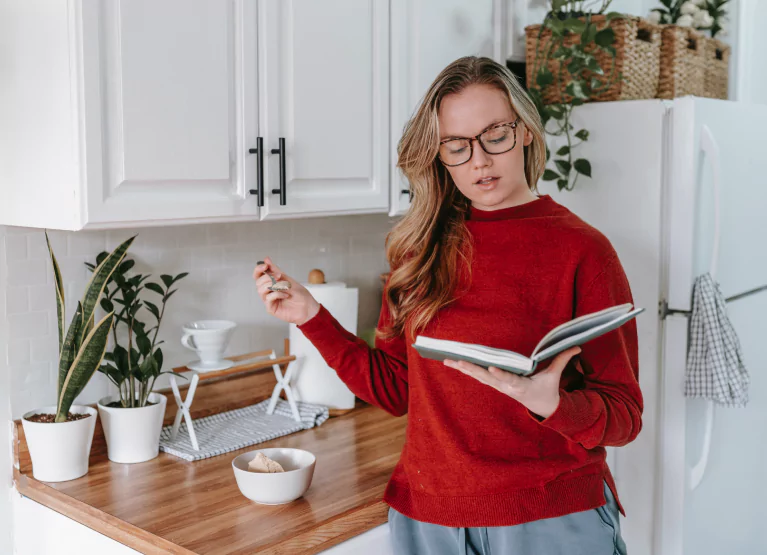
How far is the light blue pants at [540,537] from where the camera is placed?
143cm

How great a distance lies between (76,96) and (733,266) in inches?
72.8

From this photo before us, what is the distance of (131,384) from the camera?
72.4 inches

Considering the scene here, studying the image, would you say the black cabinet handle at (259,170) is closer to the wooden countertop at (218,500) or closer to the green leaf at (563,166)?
the wooden countertop at (218,500)

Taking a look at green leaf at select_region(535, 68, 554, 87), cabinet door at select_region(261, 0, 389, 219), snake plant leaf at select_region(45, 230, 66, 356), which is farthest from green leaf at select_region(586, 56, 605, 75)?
snake plant leaf at select_region(45, 230, 66, 356)

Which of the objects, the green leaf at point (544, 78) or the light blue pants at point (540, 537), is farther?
the green leaf at point (544, 78)

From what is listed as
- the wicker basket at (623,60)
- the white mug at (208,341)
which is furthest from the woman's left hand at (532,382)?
the wicker basket at (623,60)

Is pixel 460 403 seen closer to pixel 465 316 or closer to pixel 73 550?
pixel 465 316

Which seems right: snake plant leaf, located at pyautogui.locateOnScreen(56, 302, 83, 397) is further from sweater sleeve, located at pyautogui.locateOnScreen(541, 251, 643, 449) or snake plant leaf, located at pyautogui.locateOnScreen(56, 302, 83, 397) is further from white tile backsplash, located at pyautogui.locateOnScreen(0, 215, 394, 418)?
sweater sleeve, located at pyautogui.locateOnScreen(541, 251, 643, 449)

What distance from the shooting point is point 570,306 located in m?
1.42

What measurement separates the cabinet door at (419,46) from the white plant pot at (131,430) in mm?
788

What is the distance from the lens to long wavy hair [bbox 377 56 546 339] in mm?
1469

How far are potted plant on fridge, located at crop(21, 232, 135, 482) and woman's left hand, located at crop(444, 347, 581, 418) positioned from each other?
2.86 ft

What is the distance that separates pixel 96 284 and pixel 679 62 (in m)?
1.73

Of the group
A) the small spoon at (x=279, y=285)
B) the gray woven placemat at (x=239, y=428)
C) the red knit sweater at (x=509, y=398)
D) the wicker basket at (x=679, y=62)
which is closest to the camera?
the red knit sweater at (x=509, y=398)
